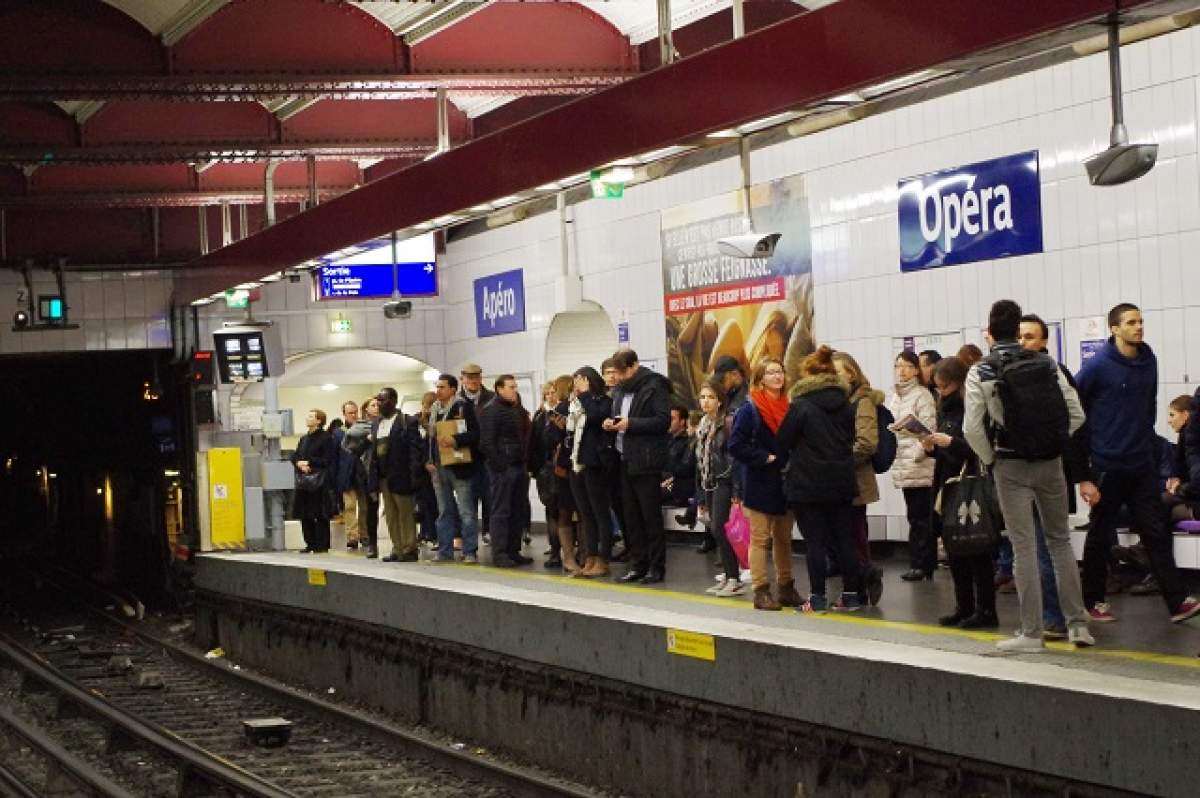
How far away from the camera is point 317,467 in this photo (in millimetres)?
19891

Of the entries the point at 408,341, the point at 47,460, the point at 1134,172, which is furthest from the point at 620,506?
the point at 47,460

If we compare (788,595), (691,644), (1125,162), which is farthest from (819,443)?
(1125,162)

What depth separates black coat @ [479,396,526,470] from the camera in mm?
15320

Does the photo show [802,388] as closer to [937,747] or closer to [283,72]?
A: [937,747]

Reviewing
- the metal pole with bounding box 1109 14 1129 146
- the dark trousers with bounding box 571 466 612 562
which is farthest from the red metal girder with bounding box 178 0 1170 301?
the dark trousers with bounding box 571 466 612 562

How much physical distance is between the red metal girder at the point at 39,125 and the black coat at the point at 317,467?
4218 mm

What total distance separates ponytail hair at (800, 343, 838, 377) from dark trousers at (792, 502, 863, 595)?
0.77 m

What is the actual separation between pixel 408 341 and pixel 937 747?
17665mm

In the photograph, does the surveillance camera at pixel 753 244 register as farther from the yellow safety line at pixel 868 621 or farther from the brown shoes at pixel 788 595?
the yellow safety line at pixel 868 621

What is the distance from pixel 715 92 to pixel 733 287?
6.71 metres

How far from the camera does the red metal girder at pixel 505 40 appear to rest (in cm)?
1480

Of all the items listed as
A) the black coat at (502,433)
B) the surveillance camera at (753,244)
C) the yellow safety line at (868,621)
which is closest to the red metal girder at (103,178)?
the black coat at (502,433)

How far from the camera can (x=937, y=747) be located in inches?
327

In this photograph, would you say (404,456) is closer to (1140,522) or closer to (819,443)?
(819,443)
